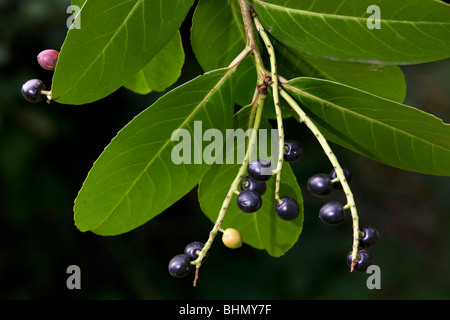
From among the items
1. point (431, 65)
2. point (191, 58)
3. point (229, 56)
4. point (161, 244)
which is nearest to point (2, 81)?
point (191, 58)

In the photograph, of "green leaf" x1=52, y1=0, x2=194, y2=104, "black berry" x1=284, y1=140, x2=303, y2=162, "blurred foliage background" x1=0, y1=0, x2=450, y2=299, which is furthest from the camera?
"blurred foliage background" x1=0, y1=0, x2=450, y2=299

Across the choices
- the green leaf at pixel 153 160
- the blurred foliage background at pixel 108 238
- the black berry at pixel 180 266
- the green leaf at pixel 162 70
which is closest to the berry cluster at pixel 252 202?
the black berry at pixel 180 266

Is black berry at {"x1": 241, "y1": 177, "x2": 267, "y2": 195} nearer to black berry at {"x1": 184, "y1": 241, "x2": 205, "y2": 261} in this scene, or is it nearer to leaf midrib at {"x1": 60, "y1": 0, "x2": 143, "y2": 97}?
black berry at {"x1": 184, "y1": 241, "x2": 205, "y2": 261}

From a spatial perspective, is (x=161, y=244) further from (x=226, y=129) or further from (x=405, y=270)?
(x=226, y=129)

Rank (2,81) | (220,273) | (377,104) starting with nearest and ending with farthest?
1. (377,104)
2. (2,81)
3. (220,273)

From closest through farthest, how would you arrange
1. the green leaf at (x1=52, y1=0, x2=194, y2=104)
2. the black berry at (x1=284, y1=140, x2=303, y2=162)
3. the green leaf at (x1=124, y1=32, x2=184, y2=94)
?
the green leaf at (x1=52, y1=0, x2=194, y2=104), the black berry at (x1=284, y1=140, x2=303, y2=162), the green leaf at (x1=124, y1=32, x2=184, y2=94)

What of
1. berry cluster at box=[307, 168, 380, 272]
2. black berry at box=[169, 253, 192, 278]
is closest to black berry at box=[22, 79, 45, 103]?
black berry at box=[169, 253, 192, 278]

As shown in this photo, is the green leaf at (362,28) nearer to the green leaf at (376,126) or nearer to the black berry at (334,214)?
the green leaf at (376,126)

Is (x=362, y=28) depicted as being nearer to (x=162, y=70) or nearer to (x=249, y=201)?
(x=249, y=201)
